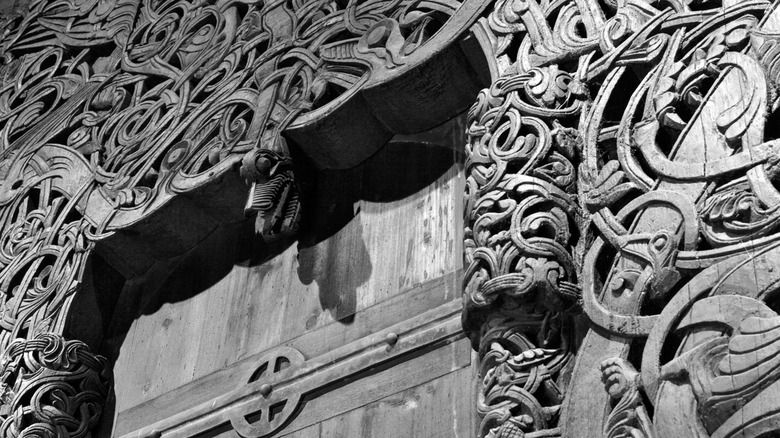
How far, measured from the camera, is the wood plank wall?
3309 millimetres

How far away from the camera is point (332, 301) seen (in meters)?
3.68

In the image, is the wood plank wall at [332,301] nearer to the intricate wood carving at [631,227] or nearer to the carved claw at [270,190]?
the carved claw at [270,190]

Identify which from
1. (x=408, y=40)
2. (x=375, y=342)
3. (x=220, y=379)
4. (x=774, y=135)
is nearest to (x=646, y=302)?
(x=774, y=135)

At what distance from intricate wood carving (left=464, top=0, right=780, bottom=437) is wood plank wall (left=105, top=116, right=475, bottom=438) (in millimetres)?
431

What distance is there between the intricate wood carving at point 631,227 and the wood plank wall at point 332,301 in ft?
1.41

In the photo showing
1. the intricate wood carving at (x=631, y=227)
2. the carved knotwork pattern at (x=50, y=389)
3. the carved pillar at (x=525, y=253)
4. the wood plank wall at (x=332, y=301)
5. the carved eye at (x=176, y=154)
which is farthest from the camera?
Result: the carved eye at (x=176, y=154)

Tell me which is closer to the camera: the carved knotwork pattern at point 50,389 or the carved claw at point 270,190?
the carved claw at point 270,190

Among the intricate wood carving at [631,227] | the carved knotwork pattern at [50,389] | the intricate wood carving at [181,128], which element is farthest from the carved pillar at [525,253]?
the carved knotwork pattern at [50,389]

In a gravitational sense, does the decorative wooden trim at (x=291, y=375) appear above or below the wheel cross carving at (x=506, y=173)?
below

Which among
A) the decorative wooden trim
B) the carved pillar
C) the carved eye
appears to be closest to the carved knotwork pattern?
the decorative wooden trim

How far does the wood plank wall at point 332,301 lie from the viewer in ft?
10.9

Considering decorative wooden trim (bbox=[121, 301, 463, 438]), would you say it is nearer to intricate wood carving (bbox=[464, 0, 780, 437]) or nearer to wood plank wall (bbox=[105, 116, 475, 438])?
wood plank wall (bbox=[105, 116, 475, 438])

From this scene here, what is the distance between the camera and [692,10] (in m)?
3.03

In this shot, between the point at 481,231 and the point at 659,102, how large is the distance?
1.56ft
